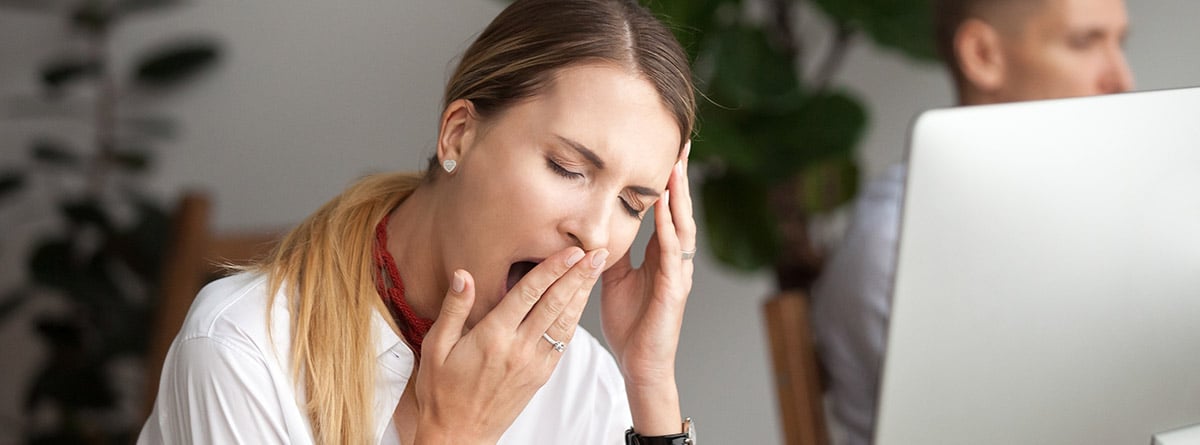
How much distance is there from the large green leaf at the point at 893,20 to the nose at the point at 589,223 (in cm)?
76

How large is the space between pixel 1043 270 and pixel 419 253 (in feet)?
1.67

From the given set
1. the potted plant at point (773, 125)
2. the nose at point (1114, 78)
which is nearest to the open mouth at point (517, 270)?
the potted plant at point (773, 125)

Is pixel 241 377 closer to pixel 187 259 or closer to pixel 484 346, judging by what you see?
pixel 484 346

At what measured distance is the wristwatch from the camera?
91cm

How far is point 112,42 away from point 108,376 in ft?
2.00

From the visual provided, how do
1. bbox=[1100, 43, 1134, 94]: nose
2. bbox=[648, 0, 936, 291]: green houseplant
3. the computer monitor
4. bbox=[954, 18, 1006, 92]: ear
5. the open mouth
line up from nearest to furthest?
the computer monitor → the open mouth → bbox=[1100, 43, 1134, 94]: nose → bbox=[954, 18, 1006, 92]: ear → bbox=[648, 0, 936, 291]: green houseplant

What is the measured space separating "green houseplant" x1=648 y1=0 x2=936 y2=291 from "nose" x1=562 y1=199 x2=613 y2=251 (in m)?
0.60

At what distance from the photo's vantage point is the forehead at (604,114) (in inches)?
31.6

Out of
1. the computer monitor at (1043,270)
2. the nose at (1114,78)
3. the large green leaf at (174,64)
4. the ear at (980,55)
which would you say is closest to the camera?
the computer monitor at (1043,270)

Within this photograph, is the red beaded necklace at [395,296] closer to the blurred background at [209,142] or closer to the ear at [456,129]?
the ear at [456,129]

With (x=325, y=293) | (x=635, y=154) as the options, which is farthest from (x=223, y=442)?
(x=635, y=154)

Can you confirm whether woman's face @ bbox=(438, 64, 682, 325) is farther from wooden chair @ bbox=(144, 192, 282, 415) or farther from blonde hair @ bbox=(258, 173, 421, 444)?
wooden chair @ bbox=(144, 192, 282, 415)

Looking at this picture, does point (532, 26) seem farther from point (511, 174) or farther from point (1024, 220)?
point (1024, 220)

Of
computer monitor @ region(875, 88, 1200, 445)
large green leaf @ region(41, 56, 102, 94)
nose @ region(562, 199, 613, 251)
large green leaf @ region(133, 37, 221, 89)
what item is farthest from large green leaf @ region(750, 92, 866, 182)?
large green leaf @ region(41, 56, 102, 94)
